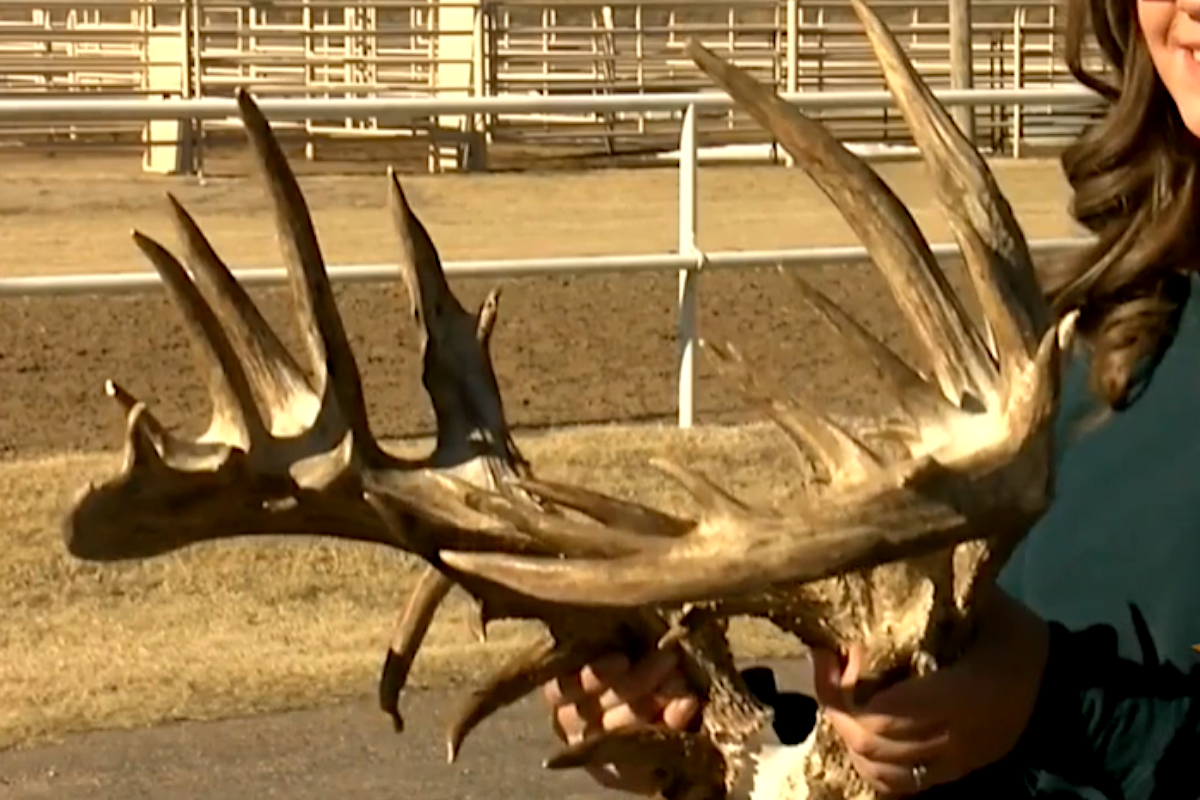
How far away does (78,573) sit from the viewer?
7473mm

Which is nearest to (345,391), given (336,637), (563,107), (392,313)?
(336,637)

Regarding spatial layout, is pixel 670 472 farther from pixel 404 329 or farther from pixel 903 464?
pixel 404 329

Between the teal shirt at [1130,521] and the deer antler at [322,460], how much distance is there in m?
0.39

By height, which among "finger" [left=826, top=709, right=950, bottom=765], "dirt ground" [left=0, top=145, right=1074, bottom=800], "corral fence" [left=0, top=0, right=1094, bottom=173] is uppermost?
"finger" [left=826, top=709, right=950, bottom=765]

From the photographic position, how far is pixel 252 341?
2.54 metres

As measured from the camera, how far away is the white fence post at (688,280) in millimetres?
9023

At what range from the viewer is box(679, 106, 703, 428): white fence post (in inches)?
355

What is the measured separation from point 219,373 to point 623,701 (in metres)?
0.58

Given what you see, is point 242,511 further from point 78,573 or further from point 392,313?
point 392,313

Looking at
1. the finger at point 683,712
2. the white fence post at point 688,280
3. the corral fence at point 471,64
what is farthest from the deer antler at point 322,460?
the corral fence at point 471,64

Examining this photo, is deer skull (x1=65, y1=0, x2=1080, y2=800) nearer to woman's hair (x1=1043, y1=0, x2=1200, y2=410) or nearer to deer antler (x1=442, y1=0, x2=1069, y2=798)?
deer antler (x1=442, y1=0, x2=1069, y2=798)

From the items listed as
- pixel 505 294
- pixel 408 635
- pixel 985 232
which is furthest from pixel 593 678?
pixel 505 294

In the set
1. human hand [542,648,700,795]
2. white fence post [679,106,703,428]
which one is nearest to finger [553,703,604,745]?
human hand [542,648,700,795]

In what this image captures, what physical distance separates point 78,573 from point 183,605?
400 mm
